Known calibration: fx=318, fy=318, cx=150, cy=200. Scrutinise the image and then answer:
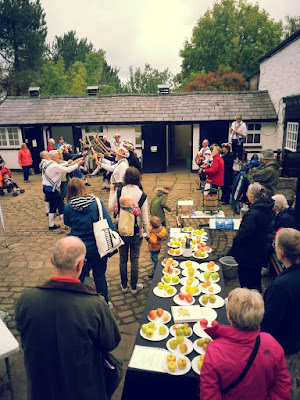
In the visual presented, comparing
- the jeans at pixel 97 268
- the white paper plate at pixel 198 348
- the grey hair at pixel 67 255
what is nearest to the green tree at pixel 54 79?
the jeans at pixel 97 268

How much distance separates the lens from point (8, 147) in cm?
1784

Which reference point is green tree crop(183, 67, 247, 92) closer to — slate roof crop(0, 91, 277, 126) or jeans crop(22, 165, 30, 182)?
slate roof crop(0, 91, 277, 126)

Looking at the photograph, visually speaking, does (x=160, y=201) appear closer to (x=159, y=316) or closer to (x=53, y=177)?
(x=53, y=177)

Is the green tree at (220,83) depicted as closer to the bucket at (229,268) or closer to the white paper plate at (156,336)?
the bucket at (229,268)

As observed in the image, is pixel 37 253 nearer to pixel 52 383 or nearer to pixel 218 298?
pixel 218 298

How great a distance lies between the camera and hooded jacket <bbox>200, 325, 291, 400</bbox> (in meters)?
2.26

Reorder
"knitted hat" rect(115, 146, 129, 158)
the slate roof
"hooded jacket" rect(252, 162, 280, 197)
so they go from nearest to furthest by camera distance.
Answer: "knitted hat" rect(115, 146, 129, 158) → "hooded jacket" rect(252, 162, 280, 197) → the slate roof

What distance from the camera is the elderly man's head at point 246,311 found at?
232 cm

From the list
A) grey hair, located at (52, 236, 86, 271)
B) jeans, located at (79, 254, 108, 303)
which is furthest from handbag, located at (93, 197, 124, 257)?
grey hair, located at (52, 236, 86, 271)

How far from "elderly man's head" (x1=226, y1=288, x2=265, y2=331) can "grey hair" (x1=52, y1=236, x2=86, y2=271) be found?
125cm

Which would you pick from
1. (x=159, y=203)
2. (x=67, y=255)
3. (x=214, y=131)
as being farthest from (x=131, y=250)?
(x=214, y=131)

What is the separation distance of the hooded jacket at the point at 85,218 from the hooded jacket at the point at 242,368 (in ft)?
8.87

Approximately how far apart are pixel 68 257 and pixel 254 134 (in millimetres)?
15796

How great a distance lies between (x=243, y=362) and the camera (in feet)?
7.41
